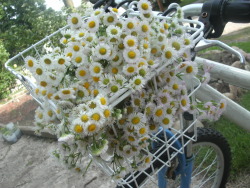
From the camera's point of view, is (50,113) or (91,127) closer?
(91,127)

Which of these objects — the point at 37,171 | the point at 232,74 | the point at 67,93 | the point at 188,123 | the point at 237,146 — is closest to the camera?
the point at 67,93

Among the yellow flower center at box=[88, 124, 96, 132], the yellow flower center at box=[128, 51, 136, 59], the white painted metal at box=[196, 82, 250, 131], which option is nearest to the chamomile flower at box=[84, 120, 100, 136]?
the yellow flower center at box=[88, 124, 96, 132]

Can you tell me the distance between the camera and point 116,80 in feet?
2.57

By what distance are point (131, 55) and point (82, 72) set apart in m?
0.16

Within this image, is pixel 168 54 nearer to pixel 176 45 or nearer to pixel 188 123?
pixel 176 45

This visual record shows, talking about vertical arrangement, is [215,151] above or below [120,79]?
below

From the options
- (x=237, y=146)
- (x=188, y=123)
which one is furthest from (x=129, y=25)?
(x=237, y=146)

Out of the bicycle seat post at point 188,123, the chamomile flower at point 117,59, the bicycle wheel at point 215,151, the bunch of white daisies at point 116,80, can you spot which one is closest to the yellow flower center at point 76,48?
the bunch of white daisies at point 116,80

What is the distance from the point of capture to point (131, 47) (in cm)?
79

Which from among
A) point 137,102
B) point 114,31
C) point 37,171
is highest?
point 114,31

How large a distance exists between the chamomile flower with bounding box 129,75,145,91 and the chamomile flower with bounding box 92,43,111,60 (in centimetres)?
10

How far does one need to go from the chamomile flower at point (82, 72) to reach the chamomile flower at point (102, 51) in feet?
0.20

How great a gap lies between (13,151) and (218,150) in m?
3.24

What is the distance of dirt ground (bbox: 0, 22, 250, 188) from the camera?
270 centimetres
